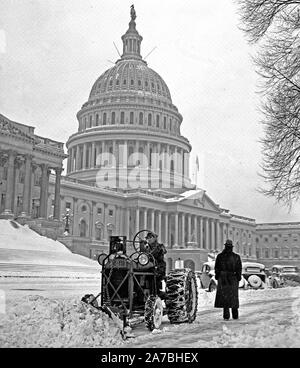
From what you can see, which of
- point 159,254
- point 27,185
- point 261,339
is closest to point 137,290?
point 159,254

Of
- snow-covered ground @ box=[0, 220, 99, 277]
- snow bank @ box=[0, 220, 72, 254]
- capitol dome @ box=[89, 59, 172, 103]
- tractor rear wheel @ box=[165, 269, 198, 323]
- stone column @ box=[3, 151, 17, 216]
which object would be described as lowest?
tractor rear wheel @ box=[165, 269, 198, 323]

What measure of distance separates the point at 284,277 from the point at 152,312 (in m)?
30.1

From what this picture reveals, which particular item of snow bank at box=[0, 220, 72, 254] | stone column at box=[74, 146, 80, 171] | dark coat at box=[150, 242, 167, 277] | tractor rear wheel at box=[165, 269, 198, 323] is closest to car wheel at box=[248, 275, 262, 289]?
snow bank at box=[0, 220, 72, 254]

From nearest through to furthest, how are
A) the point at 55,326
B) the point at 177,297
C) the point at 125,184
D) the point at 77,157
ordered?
the point at 55,326, the point at 177,297, the point at 125,184, the point at 77,157

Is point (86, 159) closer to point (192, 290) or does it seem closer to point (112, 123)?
point (112, 123)

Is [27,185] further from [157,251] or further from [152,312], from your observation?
[152,312]

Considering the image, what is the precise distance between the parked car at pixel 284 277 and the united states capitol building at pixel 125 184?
8.63 feet

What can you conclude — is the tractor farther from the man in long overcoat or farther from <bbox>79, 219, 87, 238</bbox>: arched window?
<bbox>79, 219, 87, 238</bbox>: arched window

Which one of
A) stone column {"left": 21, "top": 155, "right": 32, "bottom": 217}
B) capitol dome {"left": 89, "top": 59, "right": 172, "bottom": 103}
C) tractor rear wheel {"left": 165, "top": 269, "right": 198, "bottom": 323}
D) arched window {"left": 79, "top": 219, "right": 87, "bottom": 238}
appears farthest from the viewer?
capitol dome {"left": 89, "top": 59, "right": 172, "bottom": 103}

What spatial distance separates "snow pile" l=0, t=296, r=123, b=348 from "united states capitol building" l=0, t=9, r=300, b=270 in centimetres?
744

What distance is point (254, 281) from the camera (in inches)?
1032

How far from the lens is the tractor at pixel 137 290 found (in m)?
9.09

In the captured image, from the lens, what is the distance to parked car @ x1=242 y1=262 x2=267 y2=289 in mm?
25891

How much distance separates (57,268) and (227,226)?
69.7 m
